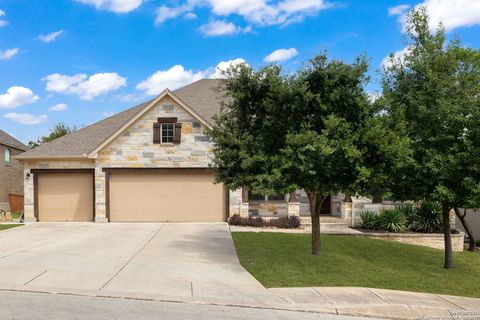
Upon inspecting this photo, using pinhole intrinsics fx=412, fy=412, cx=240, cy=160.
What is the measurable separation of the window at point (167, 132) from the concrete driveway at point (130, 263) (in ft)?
16.2

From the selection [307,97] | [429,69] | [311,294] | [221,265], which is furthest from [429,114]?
[221,265]

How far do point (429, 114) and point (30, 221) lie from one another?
17.7 meters

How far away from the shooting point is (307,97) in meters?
9.48

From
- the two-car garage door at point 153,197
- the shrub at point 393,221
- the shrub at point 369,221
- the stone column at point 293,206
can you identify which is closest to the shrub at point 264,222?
the stone column at point 293,206

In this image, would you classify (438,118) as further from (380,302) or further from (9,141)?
(9,141)

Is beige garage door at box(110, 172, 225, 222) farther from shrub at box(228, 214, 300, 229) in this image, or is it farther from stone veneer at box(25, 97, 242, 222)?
shrub at box(228, 214, 300, 229)

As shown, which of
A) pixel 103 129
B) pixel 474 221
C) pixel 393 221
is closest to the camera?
pixel 393 221

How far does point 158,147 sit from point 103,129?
4.62 meters

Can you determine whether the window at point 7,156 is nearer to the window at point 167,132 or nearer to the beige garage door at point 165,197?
the beige garage door at point 165,197

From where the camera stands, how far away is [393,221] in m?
17.4

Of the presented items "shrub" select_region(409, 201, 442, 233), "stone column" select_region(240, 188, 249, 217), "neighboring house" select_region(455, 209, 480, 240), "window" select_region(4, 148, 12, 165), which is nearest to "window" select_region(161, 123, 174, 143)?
"stone column" select_region(240, 188, 249, 217)

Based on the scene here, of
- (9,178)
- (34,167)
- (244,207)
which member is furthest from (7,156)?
→ (244,207)

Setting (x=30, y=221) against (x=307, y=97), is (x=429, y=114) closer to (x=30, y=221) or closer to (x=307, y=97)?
(x=307, y=97)

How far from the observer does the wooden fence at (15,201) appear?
28097mm
